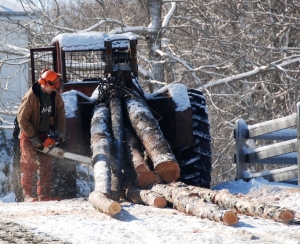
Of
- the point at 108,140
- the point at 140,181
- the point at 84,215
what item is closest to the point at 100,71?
the point at 108,140

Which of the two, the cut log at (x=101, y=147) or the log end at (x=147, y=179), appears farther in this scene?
the log end at (x=147, y=179)

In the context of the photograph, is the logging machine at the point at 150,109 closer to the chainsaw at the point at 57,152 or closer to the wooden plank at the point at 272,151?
the chainsaw at the point at 57,152

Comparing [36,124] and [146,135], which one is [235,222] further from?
[36,124]

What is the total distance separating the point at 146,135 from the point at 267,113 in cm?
1133

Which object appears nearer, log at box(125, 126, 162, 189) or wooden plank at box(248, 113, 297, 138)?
log at box(125, 126, 162, 189)

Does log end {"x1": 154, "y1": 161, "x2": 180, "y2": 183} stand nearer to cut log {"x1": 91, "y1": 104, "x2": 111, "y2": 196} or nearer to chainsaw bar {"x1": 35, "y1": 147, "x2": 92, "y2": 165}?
cut log {"x1": 91, "y1": 104, "x2": 111, "y2": 196}

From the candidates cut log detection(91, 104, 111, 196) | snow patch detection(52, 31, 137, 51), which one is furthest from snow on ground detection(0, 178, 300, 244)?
snow patch detection(52, 31, 137, 51)

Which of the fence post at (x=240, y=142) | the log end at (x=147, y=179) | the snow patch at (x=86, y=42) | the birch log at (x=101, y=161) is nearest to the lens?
the birch log at (x=101, y=161)

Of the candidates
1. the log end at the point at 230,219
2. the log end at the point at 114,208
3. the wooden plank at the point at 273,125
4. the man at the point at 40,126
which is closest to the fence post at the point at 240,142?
the wooden plank at the point at 273,125

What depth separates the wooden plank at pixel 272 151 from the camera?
946 centimetres

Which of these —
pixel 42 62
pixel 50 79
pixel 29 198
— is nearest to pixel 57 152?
pixel 29 198

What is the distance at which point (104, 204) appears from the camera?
671cm

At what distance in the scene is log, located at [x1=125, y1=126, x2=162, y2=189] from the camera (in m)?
8.05

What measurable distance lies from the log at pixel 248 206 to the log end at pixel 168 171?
691 mm
